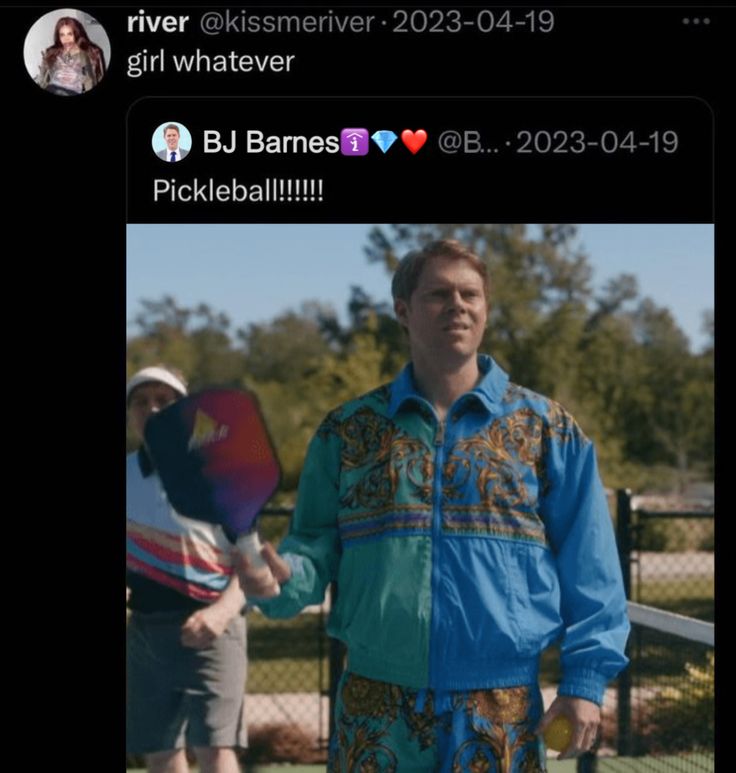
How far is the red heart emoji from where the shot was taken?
2795 mm

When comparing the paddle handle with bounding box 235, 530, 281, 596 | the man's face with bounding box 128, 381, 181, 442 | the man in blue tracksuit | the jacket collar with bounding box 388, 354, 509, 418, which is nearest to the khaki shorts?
the man's face with bounding box 128, 381, 181, 442

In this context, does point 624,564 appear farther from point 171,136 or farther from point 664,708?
point 171,136

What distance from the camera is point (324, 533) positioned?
269cm

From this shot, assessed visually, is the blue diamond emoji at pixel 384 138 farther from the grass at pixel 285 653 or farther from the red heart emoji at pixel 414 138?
the grass at pixel 285 653

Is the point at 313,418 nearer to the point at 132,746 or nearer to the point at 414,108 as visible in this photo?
the point at 132,746

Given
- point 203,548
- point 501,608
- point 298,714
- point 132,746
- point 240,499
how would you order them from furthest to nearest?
point 298,714 < point 132,746 < point 203,548 < point 501,608 < point 240,499

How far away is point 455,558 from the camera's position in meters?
2.53

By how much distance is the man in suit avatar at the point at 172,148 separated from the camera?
2.82 metres

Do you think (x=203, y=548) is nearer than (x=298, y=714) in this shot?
Yes

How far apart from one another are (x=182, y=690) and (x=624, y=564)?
1.79m

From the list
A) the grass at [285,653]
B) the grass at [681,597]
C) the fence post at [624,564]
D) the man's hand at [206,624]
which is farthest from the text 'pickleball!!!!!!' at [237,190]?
the grass at [681,597]
